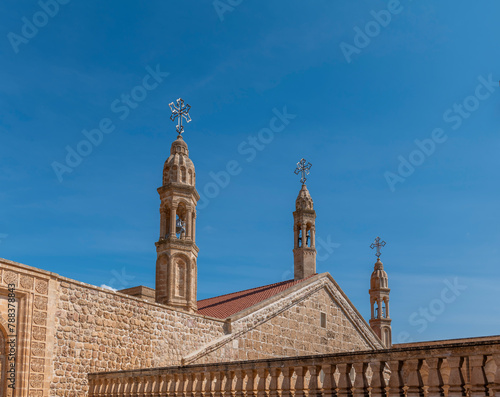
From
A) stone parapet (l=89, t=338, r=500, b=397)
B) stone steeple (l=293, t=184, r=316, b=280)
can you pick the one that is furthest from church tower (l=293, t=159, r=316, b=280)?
Answer: stone parapet (l=89, t=338, r=500, b=397)

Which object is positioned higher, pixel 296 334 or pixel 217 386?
pixel 296 334

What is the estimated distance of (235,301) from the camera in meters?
22.8

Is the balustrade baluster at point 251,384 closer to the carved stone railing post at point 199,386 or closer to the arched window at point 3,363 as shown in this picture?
the carved stone railing post at point 199,386

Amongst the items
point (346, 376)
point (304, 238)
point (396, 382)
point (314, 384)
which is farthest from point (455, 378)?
point (304, 238)

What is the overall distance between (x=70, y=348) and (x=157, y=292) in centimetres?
539

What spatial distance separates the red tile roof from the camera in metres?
20.5

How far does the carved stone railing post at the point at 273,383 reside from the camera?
31.6 feet

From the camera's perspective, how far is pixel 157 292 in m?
18.4

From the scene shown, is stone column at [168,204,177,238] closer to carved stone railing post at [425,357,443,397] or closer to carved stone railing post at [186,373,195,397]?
carved stone railing post at [186,373,195,397]

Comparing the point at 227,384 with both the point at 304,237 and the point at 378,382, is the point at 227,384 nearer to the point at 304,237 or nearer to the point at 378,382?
the point at 378,382

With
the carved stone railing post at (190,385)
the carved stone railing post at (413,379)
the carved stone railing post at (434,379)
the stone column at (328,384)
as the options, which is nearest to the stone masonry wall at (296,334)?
the carved stone railing post at (190,385)

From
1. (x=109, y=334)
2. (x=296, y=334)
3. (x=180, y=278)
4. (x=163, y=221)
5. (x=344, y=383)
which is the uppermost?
(x=163, y=221)

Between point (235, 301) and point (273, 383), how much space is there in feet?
43.3

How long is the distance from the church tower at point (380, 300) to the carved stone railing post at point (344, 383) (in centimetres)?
2401
